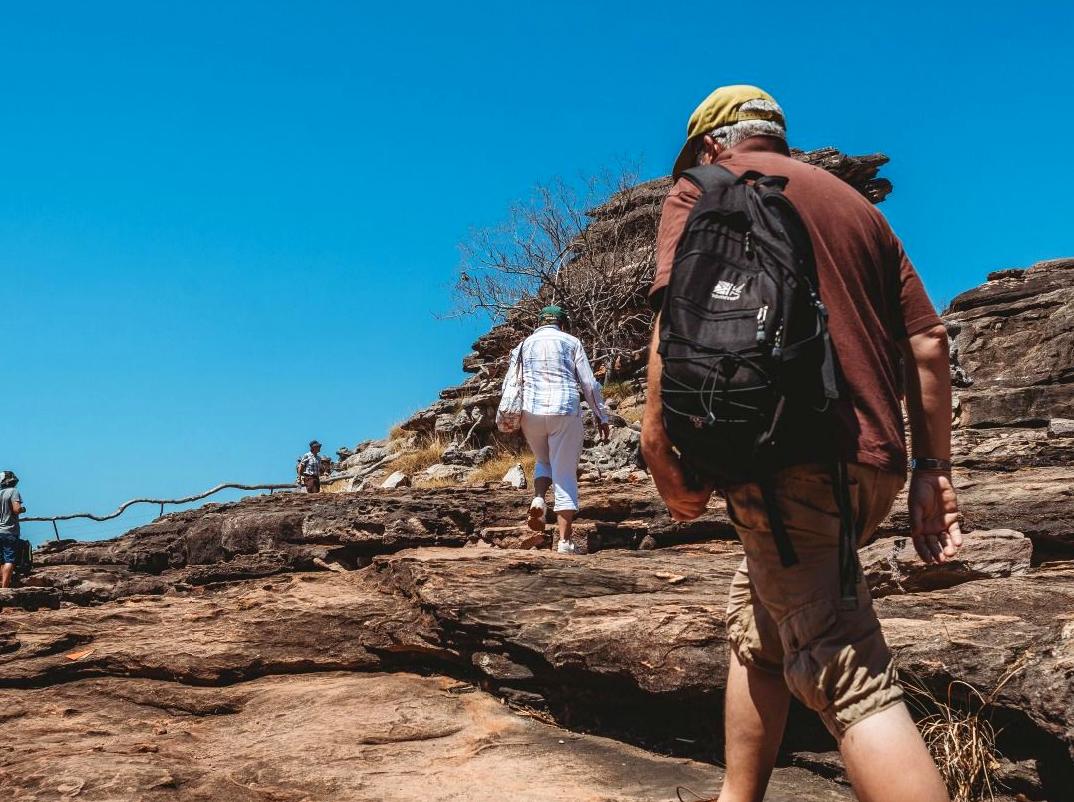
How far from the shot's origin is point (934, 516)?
2.40 m

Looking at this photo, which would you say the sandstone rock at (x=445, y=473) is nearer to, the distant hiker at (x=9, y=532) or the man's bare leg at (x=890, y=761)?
the distant hiker at (x=9, y=532)

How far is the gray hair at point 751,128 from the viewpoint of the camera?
101 inches

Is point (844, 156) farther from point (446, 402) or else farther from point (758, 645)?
point (758, 645)

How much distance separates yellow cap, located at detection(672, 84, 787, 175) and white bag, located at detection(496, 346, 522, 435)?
506 cm

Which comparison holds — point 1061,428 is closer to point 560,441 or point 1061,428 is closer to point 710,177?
point 560,441

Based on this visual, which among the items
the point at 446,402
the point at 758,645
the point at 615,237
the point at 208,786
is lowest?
the point at 208,786

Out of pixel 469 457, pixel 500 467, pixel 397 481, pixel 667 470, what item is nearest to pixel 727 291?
pixel 667 470

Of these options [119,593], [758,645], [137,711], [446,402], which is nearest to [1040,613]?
[758,645]

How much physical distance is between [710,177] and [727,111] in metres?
0.39

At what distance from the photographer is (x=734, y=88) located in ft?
8.61

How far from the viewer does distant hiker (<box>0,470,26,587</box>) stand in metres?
12.4

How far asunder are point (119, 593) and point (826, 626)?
21.7 ft

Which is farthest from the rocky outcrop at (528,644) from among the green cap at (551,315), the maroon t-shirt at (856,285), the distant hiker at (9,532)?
the distant hiker at (9,532)

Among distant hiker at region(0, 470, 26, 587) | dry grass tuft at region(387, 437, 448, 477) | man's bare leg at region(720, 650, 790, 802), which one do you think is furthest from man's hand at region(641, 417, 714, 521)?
dry grass tuft at region(387, 437, 448, 477)
